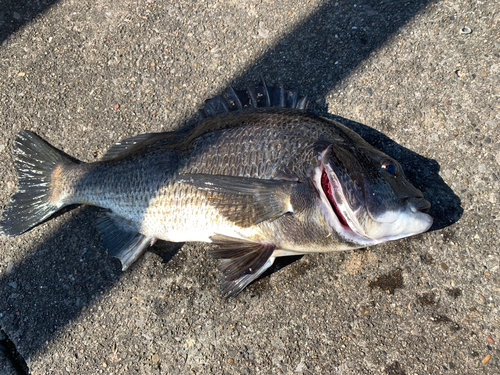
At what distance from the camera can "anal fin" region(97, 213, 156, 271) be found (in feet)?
8.61

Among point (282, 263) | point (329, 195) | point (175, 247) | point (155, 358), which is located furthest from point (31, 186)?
point (329, 195)

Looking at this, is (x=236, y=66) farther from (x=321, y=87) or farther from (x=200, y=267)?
(x=200, y=267)

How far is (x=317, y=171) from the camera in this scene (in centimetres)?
217

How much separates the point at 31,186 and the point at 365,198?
2800 millimetres

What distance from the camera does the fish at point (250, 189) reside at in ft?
7.02

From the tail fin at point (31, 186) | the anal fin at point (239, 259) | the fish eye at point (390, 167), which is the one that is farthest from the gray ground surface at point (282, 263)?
the fish eye at point (390, 167)

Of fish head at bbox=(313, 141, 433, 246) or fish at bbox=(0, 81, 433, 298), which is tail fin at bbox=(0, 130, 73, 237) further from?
fish head at bbox=(313, 141, 433, 246)

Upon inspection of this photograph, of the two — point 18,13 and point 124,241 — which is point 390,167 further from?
point 18,13

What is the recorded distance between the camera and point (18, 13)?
11.1 ft

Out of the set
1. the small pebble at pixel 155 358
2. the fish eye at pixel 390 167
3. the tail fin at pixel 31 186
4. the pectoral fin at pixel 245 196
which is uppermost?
the tail fin at pixel 31 186

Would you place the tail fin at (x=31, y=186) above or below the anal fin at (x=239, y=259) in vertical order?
above

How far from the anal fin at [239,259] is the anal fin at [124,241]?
0.62 m

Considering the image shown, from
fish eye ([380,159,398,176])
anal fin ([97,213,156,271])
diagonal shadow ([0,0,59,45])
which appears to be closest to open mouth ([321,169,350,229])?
fish eye ([380,159,398,176])

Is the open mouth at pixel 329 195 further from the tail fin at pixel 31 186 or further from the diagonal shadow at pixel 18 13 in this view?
the diagonal shadow at pixel 18 13
